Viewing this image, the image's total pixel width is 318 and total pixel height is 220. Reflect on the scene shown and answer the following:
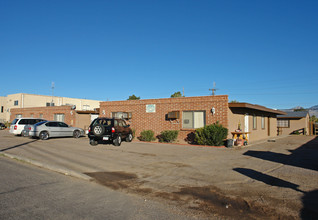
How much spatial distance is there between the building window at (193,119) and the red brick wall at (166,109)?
0.31 metres

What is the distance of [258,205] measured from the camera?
5047 millimetres

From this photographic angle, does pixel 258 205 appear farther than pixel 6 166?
No

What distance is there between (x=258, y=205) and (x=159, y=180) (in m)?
2.95

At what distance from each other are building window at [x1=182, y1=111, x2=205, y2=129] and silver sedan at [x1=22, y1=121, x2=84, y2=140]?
9.86 meters

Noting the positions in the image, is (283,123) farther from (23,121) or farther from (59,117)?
(23,121)

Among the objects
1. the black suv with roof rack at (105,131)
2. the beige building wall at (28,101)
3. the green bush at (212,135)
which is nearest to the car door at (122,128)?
the black suv with roof rack at (105,131)

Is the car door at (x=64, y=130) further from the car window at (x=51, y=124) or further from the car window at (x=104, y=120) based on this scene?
the car window at (x=104, y=120)

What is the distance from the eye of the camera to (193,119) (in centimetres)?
1841

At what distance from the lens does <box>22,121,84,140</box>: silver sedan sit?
19.3m

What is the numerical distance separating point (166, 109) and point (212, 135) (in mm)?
5040

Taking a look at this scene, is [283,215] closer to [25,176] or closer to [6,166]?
[25,176]

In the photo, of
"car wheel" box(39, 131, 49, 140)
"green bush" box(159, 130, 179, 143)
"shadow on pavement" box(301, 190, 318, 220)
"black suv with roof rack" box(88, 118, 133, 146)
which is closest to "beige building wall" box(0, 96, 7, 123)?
"car wheel" box(39, 131, 49, 140)

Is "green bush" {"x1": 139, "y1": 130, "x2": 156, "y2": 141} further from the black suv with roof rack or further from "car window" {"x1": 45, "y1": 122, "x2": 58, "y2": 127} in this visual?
"car window" {"x1": 45, "y1": 122, "x2": 58, "y2": 127}

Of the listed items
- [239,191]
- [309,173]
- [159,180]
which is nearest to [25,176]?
[159,180]
